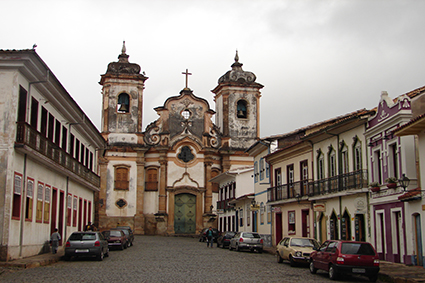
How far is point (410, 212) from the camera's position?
1892 cm

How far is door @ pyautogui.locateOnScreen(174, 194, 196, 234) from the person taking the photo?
51156mm

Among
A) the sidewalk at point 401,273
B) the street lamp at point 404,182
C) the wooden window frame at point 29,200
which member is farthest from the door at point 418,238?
the wooden window frame at point 29,200

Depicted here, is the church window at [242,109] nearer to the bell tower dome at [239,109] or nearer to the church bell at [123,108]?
the bell tower dome at [239,109]

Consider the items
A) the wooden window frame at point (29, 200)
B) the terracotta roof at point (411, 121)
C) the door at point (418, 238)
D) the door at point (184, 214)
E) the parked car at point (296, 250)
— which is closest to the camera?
the terracotta roof at point (411, 121)

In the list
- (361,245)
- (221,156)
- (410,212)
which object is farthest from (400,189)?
(221,156)

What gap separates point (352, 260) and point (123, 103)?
39.6 meters

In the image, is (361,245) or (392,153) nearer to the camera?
(361,245)

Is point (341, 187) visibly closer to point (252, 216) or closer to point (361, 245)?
point (361, 245)

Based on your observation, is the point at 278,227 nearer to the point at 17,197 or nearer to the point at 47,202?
the point at 47,202

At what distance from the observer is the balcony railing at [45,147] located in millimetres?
19844

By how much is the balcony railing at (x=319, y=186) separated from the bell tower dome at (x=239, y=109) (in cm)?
2016

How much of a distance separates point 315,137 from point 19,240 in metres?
14.3

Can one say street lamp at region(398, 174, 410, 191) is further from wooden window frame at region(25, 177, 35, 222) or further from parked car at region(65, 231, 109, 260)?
wooden window frame at region(25, 177, 35, 222)

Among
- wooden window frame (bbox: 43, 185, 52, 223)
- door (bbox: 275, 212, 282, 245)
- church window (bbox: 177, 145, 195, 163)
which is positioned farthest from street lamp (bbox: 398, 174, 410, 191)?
church window (bbox: 177, 145, 195, 163)
